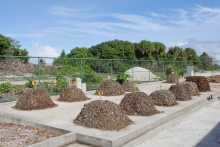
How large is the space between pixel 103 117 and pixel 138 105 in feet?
5.67

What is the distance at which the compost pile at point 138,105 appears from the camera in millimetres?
7453

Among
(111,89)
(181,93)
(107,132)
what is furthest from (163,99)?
(107,132)

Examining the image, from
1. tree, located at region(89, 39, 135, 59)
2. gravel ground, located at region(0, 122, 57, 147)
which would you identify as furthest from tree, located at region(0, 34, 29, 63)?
gravel ground, located at region(0, 122, 57, 147)

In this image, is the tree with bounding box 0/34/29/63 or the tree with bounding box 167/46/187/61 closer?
the tree with bounding box 0/34/29/63

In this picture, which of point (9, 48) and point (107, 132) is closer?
point (107, 132)

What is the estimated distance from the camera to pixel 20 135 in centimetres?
Result: 581

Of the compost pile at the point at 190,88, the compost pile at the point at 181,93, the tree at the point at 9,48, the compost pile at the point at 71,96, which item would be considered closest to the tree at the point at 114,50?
the tree at the point at 9,48

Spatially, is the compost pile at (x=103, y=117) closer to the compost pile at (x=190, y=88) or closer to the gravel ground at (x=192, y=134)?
the gravel ground at (x=192, y=134)

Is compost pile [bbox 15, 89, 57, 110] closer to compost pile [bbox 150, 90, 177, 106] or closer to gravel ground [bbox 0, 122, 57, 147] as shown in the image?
gravel ground [bbox 0, 122, 57, 147]

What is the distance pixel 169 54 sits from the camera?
60.9m

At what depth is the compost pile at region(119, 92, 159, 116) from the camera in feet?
24.5

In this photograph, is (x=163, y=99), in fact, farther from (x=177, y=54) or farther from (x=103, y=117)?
(x=177, y=54)

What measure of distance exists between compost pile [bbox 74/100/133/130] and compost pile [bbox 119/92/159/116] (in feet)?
3.18

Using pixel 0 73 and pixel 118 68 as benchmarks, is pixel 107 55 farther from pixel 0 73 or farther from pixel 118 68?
pixel 0 73
